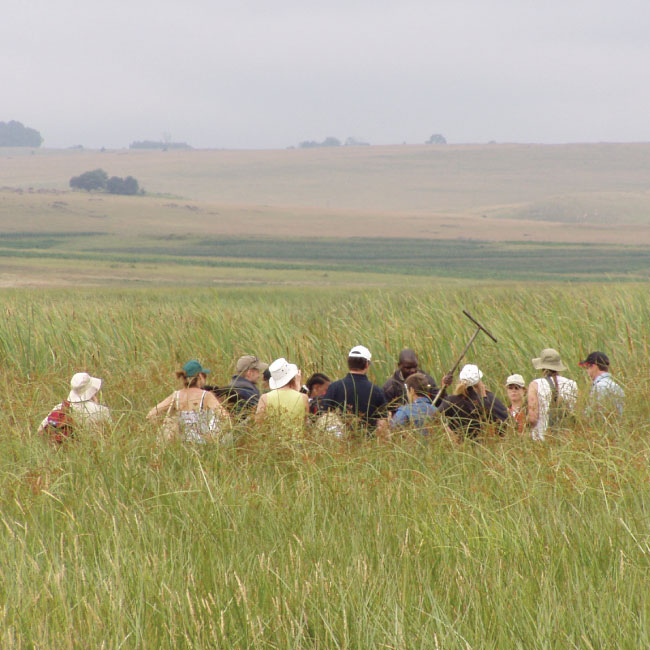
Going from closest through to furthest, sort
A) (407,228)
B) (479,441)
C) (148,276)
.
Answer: (479,441), (148,276), (407,228)

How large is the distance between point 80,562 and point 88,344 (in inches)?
318

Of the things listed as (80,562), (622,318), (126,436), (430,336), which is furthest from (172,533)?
(622,318)

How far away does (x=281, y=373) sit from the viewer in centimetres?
803

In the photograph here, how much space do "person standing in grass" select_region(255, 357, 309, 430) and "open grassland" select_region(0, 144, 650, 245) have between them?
86.6 m

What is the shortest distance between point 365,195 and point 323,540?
15964 cm

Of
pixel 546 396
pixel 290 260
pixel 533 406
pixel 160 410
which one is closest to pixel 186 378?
pixel 160 410

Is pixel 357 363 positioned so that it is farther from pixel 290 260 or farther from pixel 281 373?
pixel 290 260

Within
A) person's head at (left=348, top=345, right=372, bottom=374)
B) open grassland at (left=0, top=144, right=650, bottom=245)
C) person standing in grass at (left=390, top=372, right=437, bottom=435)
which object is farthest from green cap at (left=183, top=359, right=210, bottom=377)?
open grassland at (left=0, top=144, right=650, bottom=245)

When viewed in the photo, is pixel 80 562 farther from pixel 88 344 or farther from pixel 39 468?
pixel 88 344

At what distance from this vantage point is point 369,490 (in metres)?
6.02

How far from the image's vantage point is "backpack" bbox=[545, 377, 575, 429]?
8102mm

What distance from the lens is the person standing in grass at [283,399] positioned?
7680 millimetres

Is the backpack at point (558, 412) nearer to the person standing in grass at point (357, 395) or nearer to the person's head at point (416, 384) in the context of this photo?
the person's head at point (416, 384)

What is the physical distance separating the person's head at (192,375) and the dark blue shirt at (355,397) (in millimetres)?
1140
